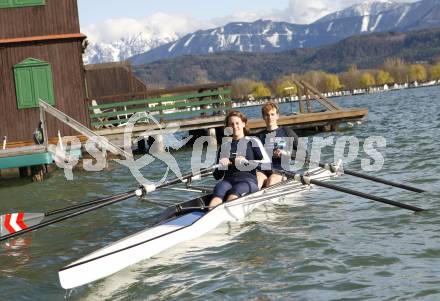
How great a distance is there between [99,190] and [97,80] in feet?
78.0

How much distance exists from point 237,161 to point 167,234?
2280 millimetres

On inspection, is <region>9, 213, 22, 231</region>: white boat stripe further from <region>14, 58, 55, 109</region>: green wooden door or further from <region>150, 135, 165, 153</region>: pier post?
<region>150, 135, 165, 153</region>: pier post

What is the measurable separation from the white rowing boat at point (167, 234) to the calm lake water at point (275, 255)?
0.77ft

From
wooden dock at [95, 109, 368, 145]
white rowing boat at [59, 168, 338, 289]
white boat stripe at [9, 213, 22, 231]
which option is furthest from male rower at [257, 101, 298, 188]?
wooden dock at [95, 109, 368, 145]

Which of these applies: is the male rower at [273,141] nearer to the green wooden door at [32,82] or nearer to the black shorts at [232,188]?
the black shorts at [232,188]

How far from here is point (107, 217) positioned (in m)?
14.1

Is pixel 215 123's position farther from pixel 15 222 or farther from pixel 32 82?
pixel 15 222

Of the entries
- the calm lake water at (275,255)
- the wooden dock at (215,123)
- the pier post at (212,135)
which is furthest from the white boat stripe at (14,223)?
the pier post at (212,135)

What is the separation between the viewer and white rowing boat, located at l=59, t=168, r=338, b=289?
855 centimetres

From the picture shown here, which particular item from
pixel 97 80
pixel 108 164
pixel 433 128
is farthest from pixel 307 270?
pixel 97 80

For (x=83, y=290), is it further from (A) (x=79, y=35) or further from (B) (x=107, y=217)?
(A) (x=79, y=35)

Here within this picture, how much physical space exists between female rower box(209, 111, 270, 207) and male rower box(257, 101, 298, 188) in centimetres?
55

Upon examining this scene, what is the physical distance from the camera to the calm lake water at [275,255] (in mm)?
8492

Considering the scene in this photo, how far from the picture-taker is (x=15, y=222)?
1081 cm
